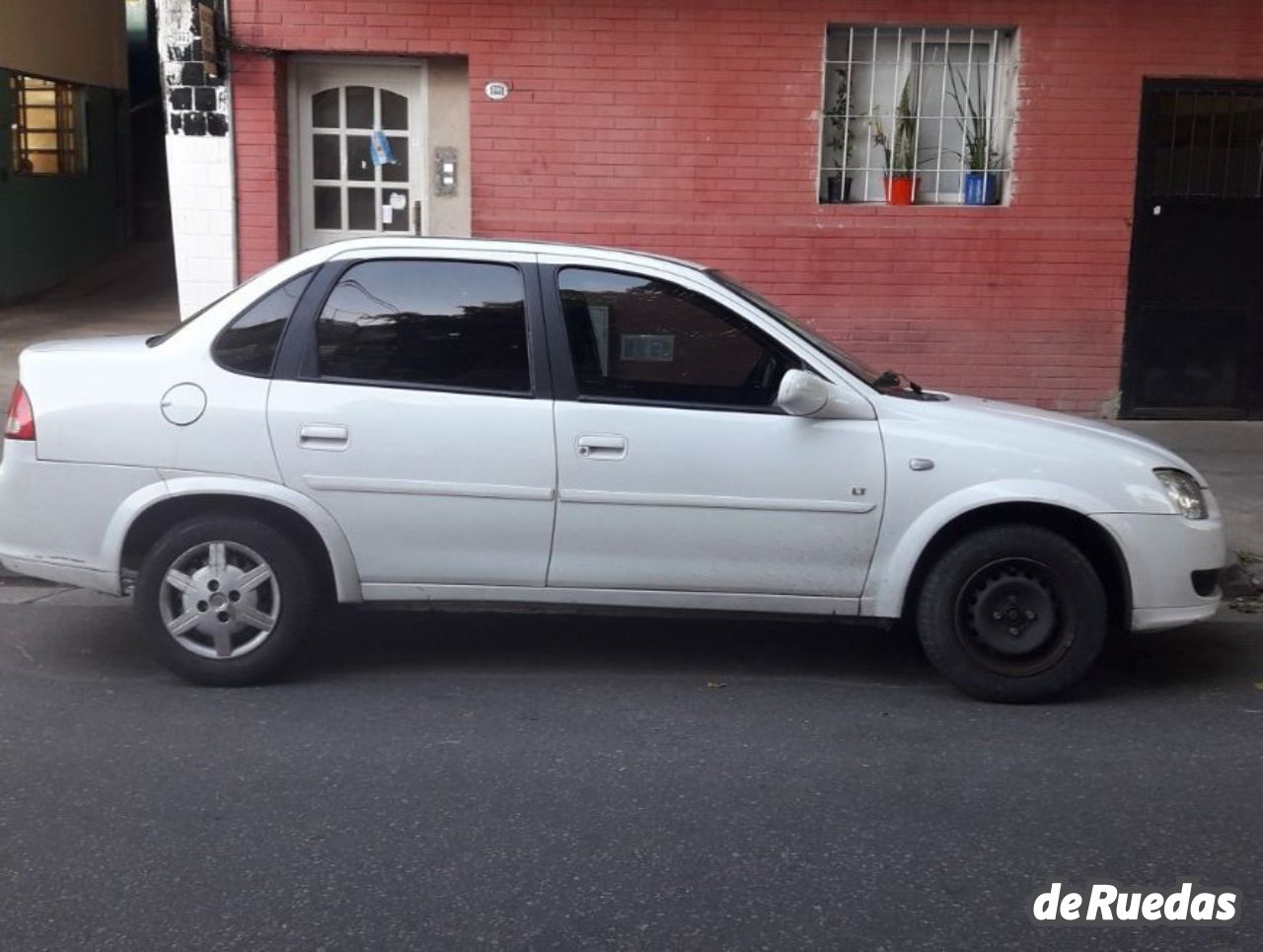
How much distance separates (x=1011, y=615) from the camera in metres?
5.58

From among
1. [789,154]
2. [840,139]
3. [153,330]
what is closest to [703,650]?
[789,154]

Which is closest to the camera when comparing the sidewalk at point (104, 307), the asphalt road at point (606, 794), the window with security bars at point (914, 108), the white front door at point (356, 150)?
the asphalt road at point (606, 794)

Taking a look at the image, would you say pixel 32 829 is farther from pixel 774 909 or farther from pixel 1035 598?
pixel 1035 598

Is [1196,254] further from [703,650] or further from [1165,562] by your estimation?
[703,650]

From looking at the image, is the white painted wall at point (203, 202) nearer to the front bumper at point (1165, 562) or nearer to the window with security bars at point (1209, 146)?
the window with security bars at point (1209, 146)

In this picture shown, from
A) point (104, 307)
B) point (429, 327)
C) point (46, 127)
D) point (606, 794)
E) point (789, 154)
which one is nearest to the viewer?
point (606, 794)

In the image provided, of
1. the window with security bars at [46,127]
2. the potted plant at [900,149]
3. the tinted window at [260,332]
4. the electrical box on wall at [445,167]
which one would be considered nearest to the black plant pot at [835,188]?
the potted plant at [900,149]

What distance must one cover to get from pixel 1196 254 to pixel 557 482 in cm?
740

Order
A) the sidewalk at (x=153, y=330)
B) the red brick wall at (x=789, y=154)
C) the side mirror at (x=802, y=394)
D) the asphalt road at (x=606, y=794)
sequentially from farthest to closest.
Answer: the red brick wall at (x=789, y=154) < the sidewalk at (x=153, y=330) < the side mirror at (x=802, y=394) < the asphalt road at (x=606, y=794)

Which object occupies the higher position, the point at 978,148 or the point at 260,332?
the point at 978,148

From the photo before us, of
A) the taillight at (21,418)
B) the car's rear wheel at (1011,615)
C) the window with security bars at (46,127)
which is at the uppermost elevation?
the window with security bars at (46,127)

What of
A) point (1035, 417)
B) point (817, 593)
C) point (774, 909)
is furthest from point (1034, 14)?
point (774, 909)

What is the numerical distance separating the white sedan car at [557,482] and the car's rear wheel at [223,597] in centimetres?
1

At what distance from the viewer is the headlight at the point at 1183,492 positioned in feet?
18.2
